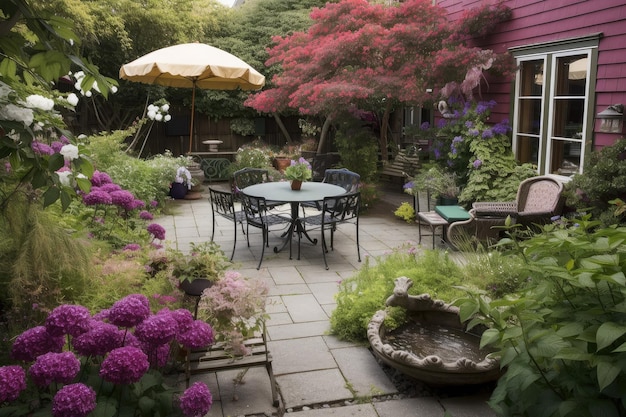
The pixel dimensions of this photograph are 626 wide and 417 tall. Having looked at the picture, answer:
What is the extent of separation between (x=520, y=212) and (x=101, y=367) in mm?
4615

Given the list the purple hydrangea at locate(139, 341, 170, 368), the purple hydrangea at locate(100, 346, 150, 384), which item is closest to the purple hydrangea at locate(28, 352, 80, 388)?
the purple hydrangea at locate(100, 346, 150, 384)

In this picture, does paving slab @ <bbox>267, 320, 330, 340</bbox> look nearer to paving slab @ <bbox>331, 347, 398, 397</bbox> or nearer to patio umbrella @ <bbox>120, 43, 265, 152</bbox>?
paving slab @ <bbox>331, 347, 398, 397</bbox>

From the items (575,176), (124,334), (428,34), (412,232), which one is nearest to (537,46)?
(428,34)

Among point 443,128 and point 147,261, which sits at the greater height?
point 443,128

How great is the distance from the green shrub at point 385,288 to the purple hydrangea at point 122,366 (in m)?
1.97

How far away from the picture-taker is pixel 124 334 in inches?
78.8

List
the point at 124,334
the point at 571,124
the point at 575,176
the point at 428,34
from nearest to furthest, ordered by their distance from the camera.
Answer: the point at 124,334 < the point at 575,176 < the point at 571,124 < the point at 428,34

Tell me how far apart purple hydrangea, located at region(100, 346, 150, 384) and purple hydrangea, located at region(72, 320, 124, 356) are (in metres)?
0.07

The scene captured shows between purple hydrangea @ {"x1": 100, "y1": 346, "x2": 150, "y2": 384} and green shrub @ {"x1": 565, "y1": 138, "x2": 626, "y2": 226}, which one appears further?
green shrub @ {"x1": 565, "y1": 138, "x2": 626, "y2": 226}

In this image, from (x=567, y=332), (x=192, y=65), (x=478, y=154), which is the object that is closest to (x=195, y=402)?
(x=567, y=332)

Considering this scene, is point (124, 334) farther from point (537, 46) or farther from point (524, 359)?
point (537, 46)

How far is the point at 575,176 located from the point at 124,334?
180 inches

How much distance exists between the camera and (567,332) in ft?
5.31

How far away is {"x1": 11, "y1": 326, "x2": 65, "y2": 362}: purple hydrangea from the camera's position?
1.87m
